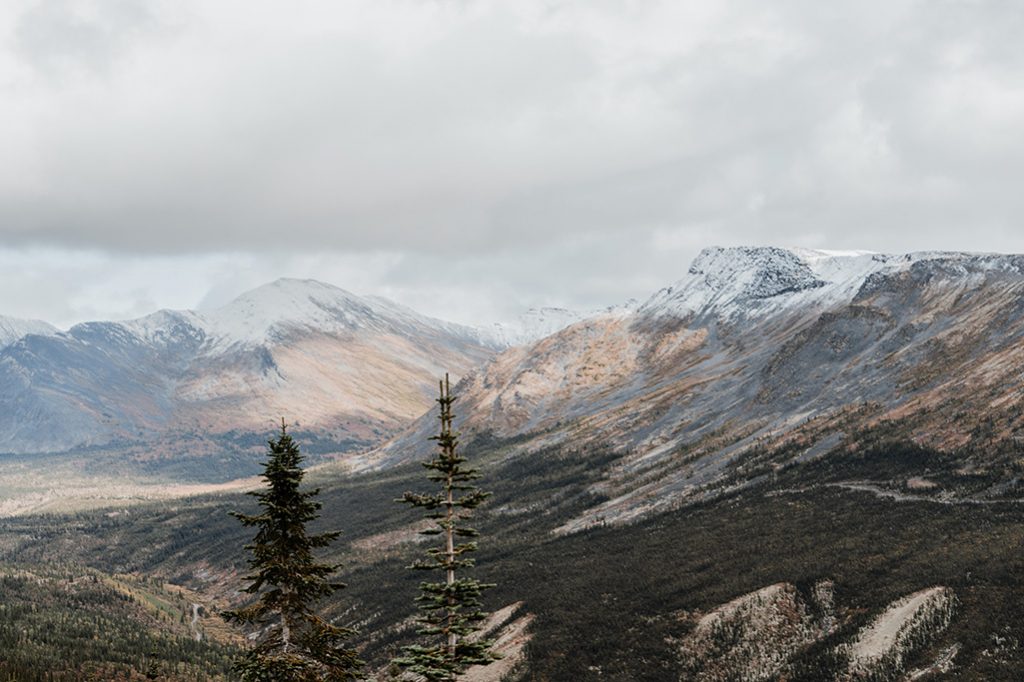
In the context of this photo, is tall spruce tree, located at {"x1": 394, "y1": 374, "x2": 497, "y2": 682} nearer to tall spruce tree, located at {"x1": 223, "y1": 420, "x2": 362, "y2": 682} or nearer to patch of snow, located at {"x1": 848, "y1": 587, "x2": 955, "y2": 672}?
tall spruce tree, located at {"x1": 223, "y1": 420, "x2": 362, "y2": 682}

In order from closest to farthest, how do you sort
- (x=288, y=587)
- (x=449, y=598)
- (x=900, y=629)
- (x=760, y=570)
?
(x=449, y=598) → (x=288, y=587) → (x=900, y=629) → (x=760, y=570)

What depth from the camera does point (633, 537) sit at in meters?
182

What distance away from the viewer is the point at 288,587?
1361 inches

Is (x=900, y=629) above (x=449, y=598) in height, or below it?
below

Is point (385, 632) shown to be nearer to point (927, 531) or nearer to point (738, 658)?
point (738, 658)

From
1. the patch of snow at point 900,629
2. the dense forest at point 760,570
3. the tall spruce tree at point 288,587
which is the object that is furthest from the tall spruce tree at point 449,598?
the patch of snow at point 900,629

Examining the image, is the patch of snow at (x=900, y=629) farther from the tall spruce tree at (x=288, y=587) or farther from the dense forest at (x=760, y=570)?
the tall spruce tree at (x=288, y=587)

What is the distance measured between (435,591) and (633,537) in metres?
159

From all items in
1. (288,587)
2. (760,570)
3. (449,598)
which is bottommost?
(449,598)

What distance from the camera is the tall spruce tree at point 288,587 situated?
110 feet

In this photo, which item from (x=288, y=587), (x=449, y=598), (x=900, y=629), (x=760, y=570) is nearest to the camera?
(x=449, y=598)

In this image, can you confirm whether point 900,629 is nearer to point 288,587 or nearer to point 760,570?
point 760,570

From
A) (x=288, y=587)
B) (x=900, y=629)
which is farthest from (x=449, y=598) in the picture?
(x=900, y=629)

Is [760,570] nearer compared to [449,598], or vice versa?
[449,598]
